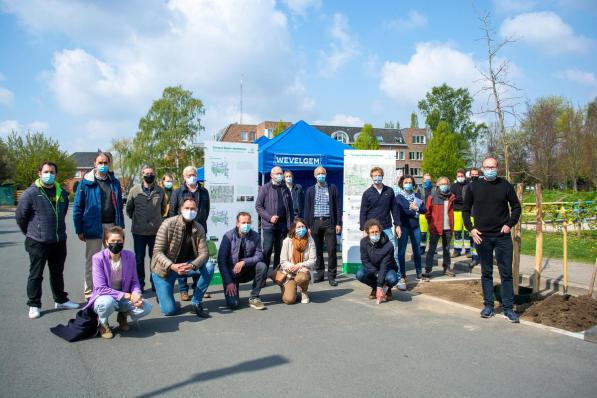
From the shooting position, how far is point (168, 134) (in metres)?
44.6

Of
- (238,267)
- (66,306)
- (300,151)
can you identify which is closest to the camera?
(66,306)

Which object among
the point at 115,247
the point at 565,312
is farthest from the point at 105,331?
the point at 565,312

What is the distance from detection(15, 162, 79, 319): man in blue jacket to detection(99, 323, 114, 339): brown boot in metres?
1.42

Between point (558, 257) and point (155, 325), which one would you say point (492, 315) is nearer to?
point (155, 325)

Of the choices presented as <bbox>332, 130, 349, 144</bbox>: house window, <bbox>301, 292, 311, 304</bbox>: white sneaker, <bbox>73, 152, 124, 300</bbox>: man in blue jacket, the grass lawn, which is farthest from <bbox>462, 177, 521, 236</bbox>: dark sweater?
<bbox>332, 130, 349, 144</bbox>: house window

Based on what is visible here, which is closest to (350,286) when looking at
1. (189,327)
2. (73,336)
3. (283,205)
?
(283,205)

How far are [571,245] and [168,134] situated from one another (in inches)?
1522

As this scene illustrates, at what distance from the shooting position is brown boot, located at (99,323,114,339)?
17.1ft

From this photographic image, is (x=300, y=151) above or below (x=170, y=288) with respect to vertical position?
above

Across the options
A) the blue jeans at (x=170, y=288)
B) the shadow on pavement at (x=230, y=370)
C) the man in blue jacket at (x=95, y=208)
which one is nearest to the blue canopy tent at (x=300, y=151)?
the man in blue jacket at (x=95, y=208)

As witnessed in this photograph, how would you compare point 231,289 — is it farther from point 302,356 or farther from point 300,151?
point 300,151

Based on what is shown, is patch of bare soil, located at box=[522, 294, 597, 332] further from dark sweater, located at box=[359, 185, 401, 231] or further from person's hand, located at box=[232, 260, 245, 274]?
person's hand, located at box=[232, 260, 245, 274]

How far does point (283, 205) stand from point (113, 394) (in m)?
4.93

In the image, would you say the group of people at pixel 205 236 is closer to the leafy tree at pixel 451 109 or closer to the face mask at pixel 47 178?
the face mask at pixel 47 178
